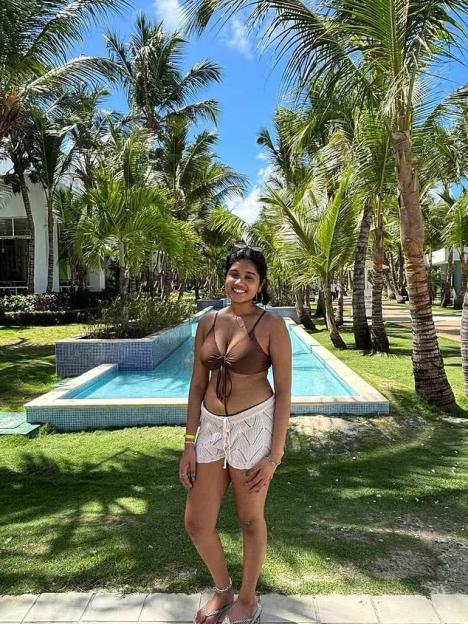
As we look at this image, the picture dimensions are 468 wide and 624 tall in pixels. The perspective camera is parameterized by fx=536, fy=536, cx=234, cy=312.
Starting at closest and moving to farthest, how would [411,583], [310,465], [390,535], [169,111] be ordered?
[411,583] → [390,535] → [310,465] → [169,111]

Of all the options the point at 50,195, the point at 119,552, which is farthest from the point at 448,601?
the point at 50,195

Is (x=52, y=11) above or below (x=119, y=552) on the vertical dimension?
above

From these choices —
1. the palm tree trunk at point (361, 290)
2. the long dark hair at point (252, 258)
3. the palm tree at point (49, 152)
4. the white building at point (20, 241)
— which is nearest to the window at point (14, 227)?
the white building at point (20, 241)

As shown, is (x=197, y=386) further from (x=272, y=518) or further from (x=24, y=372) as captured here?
(x=24, y=372)

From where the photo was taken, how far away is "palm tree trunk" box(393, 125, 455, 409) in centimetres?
666

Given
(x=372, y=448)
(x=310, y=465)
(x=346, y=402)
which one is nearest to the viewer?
(x=310, y=465)

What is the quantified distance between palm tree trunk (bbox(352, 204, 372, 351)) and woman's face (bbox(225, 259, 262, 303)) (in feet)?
34.3

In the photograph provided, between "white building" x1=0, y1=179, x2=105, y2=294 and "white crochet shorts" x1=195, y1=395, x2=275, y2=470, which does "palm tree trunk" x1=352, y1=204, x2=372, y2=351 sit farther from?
"white building" x1=0, y1=179, x2=105, y2=294

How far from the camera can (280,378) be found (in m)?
2.34

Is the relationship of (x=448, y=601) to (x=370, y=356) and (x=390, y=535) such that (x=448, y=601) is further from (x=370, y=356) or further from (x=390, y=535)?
(x=370, y=356)

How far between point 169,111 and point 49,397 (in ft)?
62.5

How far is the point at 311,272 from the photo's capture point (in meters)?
12.8

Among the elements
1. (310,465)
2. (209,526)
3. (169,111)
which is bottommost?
(310,465)

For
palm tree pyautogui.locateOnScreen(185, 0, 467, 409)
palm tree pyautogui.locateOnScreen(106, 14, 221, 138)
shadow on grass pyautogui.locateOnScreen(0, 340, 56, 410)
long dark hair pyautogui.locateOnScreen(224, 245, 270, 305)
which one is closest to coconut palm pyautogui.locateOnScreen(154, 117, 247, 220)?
palm tree pyautogui.locateOnScreen(106, 14, 221, 138)
